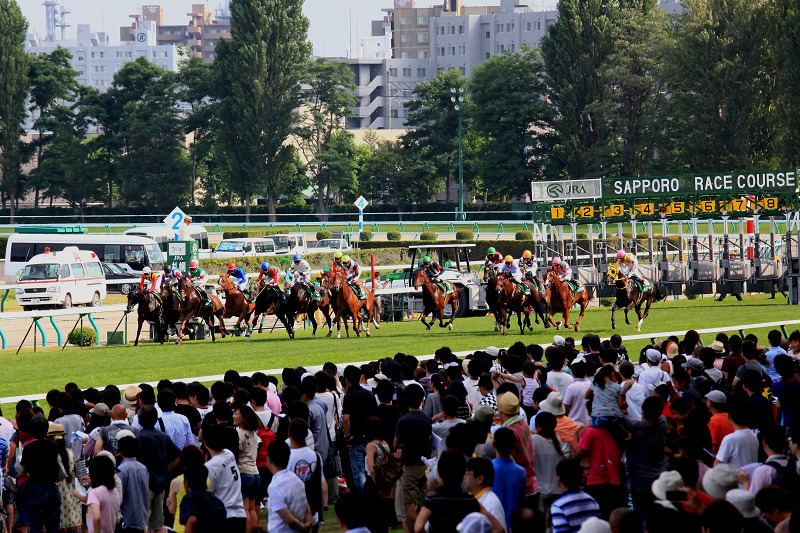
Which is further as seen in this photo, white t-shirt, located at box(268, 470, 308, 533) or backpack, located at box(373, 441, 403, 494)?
backpack, located at box(373, 441, 403, 494)

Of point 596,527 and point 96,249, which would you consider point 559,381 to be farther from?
point 96,249

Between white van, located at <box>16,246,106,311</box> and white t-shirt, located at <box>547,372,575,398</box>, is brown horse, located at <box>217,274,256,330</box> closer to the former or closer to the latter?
white van, located at <box>16,246,106,311</box>

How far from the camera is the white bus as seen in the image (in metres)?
38.4

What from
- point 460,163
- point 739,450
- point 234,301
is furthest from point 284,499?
point 460,163

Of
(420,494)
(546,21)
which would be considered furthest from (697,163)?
(546,21)

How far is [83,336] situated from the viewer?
21.1 m

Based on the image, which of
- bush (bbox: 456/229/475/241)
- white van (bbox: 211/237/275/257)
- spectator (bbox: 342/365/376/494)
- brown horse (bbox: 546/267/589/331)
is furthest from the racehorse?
bush (bbox: 456/229/475/241)

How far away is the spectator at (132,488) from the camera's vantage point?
6.59 metres

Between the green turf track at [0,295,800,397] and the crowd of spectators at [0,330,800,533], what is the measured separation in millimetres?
6217

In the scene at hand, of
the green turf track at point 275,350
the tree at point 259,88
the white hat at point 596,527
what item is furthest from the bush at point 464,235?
the white hat at point 596,527

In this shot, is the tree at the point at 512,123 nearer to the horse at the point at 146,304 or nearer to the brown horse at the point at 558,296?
the brown horse at the point at 558,296

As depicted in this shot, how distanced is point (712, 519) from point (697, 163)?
1937 inches

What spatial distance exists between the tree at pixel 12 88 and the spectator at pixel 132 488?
64.6m

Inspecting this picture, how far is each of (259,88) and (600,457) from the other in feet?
193
